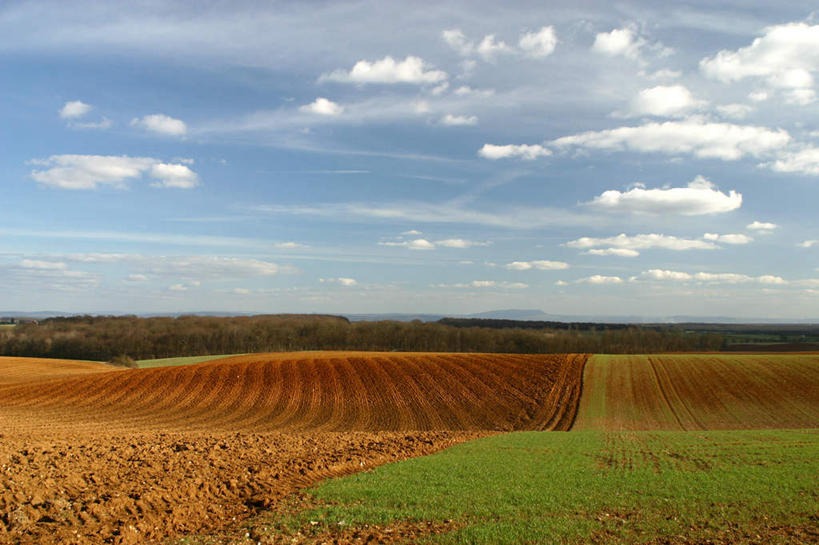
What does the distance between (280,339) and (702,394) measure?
8623 cm

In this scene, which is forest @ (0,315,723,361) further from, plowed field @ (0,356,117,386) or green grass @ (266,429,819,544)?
green grass @ (266,429,819,544)

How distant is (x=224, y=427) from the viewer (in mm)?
30766

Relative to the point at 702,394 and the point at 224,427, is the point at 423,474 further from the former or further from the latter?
the point at 702,394

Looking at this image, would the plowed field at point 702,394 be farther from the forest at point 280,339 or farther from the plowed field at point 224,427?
the forest at point 280,339

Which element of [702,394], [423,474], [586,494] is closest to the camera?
[586,494]

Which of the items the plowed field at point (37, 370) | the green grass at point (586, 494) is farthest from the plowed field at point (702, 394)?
the plowed field at point (37, 370)

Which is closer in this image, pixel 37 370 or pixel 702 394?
pixel 702 394

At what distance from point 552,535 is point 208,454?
987 cm

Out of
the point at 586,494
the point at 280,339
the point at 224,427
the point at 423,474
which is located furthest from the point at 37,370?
the point at 586,494

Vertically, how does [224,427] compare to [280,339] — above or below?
above

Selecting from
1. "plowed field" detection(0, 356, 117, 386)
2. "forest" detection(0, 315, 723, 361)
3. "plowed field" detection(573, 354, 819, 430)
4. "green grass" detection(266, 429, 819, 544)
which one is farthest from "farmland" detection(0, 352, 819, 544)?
"forest" detection(0, 315, 723, 361)

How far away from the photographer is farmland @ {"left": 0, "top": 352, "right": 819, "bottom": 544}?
9570 mm

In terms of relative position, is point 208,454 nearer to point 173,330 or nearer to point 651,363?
point 651,363

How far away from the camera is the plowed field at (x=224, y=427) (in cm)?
1035
